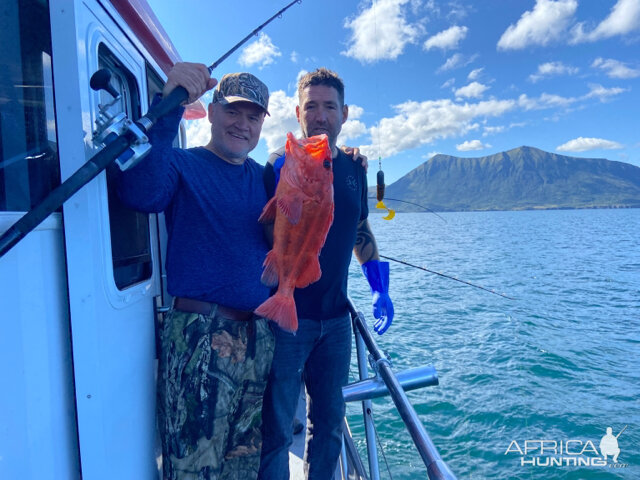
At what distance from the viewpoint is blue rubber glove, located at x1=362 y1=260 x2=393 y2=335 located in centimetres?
335

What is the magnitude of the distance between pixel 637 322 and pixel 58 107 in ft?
55.6

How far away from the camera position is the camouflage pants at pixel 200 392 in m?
1.87

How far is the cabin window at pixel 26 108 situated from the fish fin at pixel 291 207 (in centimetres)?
110

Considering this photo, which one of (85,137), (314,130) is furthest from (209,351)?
(314,130)

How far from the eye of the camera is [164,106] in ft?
5.48

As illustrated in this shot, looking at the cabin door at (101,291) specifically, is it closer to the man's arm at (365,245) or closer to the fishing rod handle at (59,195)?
the fishing rod handle at (59,195)

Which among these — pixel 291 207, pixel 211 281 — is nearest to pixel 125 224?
pixel 211 281

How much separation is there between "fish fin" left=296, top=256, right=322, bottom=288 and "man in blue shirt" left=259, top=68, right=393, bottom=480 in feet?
0.86

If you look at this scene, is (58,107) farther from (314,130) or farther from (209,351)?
(314,130)

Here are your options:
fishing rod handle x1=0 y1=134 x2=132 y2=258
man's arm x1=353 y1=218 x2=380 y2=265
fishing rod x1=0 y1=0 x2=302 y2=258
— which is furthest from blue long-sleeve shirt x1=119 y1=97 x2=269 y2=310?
man's arm x1=353 y1=218 x2=380 y2=265

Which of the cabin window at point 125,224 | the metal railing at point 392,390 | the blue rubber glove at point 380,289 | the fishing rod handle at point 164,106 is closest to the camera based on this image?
the metal railing at point 392,390

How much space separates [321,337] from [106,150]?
187 centimetres

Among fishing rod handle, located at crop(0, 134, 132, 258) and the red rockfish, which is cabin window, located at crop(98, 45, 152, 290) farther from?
the red rockfish

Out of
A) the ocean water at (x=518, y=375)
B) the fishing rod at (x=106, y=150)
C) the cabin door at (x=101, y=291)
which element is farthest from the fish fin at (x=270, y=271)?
the ocean water at (x=518, y=375)
